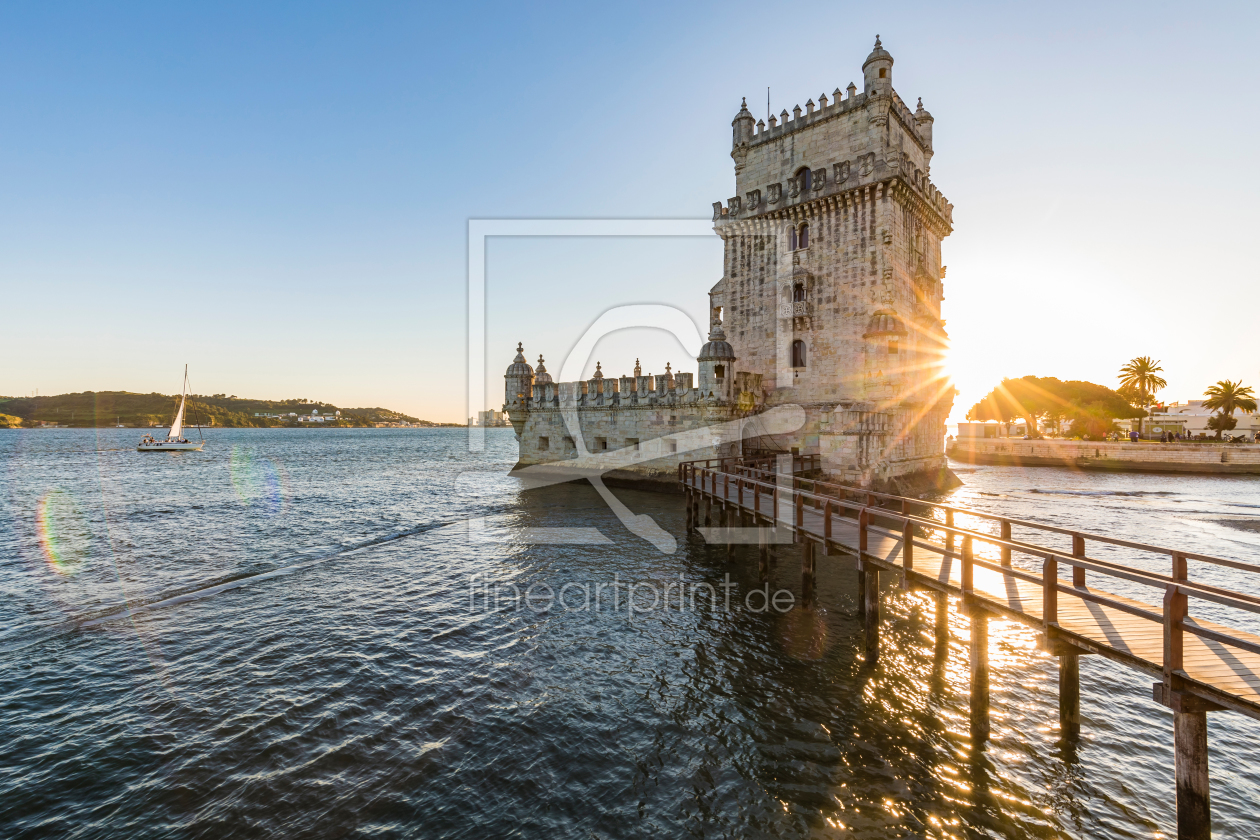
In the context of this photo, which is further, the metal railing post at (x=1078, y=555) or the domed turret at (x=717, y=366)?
the domed turret at (x=717, y=366)

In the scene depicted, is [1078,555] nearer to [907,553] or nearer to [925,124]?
[907,553]

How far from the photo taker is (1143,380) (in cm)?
6469

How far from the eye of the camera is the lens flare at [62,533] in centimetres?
1908

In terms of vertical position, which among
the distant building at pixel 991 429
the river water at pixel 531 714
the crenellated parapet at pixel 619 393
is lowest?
the river water at pixel 531 714

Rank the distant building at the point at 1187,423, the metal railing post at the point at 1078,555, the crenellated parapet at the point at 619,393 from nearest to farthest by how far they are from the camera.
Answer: the metal railing post at the point at 1078,555, the crenellated parapet at the point at 619,393, the distant building at the point at 1187,423

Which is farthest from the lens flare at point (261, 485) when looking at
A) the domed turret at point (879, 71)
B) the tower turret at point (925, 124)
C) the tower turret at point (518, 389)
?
the tower turret at point (925, 124)

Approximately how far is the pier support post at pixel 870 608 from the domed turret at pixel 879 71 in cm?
2855

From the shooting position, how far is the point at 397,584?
54.1 feet

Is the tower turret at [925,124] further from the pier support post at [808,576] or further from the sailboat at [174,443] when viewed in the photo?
the sailboat at [174,443]

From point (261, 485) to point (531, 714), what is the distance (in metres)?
Result: 42.6

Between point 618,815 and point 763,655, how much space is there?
5.11 meters

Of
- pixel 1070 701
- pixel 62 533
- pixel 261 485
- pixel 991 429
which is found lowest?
pixel 62 533

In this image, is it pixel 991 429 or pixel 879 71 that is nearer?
pixel 879 71

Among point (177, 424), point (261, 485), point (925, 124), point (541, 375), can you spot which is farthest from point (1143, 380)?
point (177, 424)
